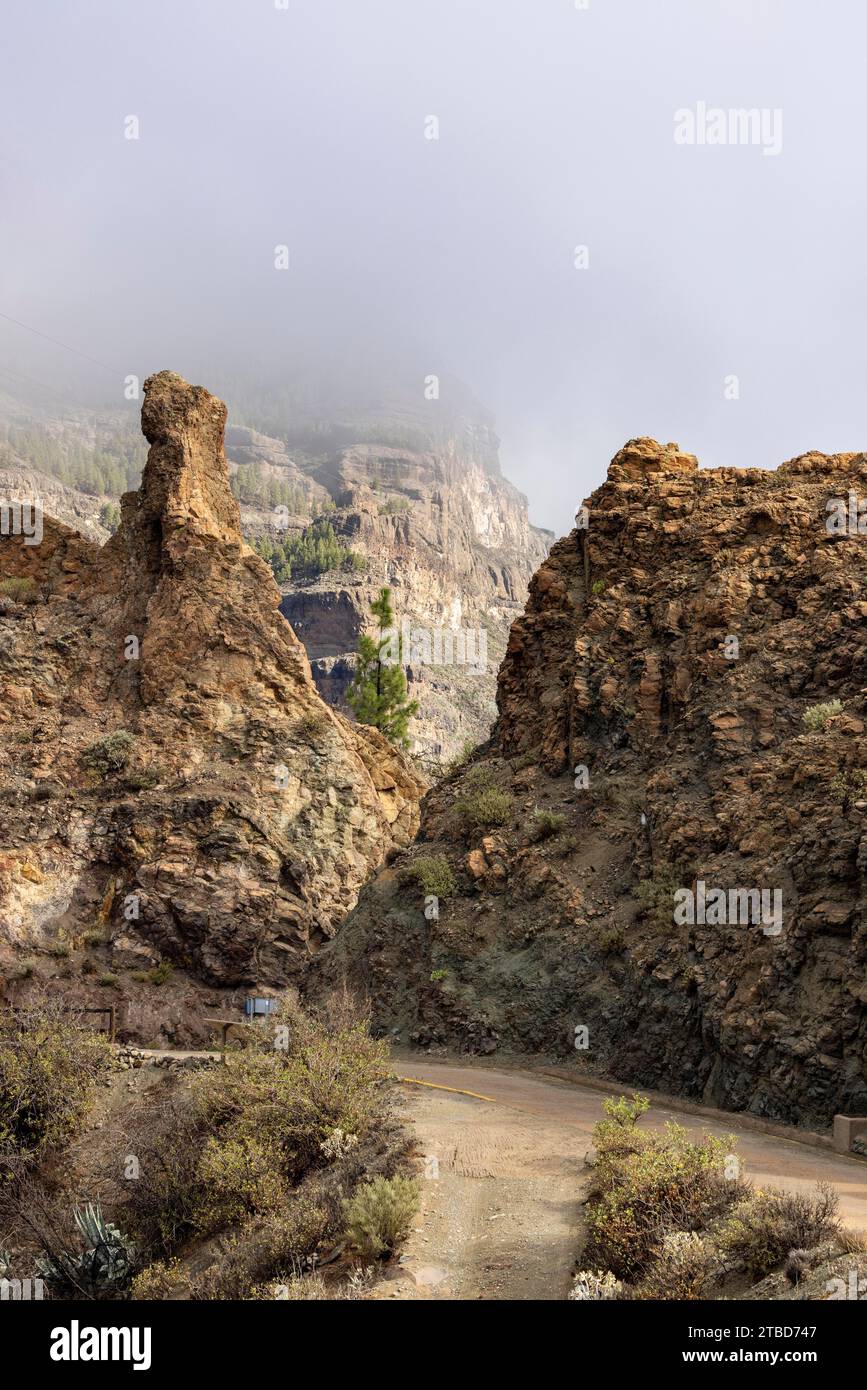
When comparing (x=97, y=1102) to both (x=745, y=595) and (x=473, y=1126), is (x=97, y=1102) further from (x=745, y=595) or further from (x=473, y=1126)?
(x=745, y=595)

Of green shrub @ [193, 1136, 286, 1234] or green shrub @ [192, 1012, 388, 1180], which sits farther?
green shrub @ [192, 1012, 388, 1180]

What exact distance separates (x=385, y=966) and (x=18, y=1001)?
1135 centimetres

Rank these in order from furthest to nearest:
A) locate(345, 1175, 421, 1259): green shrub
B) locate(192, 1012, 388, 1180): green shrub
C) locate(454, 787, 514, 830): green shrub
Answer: locate(454, 787, 514, 830): green shrub, locate(192, 1012, 388, 1180): green shrub, locate(345, 1175, 421, 1259): green shrub

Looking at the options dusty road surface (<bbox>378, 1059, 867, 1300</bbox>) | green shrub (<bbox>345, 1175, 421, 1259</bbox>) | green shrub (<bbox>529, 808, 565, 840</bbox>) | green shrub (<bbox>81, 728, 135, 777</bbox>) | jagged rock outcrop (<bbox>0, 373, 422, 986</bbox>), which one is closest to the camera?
dusty road surface (<bbox>378, 1059, 867, 1300</bbox>)

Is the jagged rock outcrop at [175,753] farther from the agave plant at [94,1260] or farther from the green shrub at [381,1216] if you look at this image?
the green shrub at [381,1216]

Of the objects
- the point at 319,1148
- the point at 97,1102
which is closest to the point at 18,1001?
the point at 97,1102

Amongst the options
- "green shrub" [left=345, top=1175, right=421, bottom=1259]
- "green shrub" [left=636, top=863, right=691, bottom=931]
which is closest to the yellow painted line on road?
"green shrub" [left=636, top=863, right=691, bottom=931]

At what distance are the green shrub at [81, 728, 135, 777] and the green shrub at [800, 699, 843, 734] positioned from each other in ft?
71.6

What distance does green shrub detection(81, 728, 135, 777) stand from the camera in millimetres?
31422

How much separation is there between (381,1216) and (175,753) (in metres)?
24.2

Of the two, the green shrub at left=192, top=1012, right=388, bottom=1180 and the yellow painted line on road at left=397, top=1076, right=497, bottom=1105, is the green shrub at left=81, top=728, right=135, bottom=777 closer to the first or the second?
the green shrub at left=192, top=1012, right=388, bottom=1180

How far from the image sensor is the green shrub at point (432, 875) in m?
21.4

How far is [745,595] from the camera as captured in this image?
63.6 feet

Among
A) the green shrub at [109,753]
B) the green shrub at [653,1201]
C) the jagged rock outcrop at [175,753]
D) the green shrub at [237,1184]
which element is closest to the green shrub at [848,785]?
the green shrub at [653,1201]
